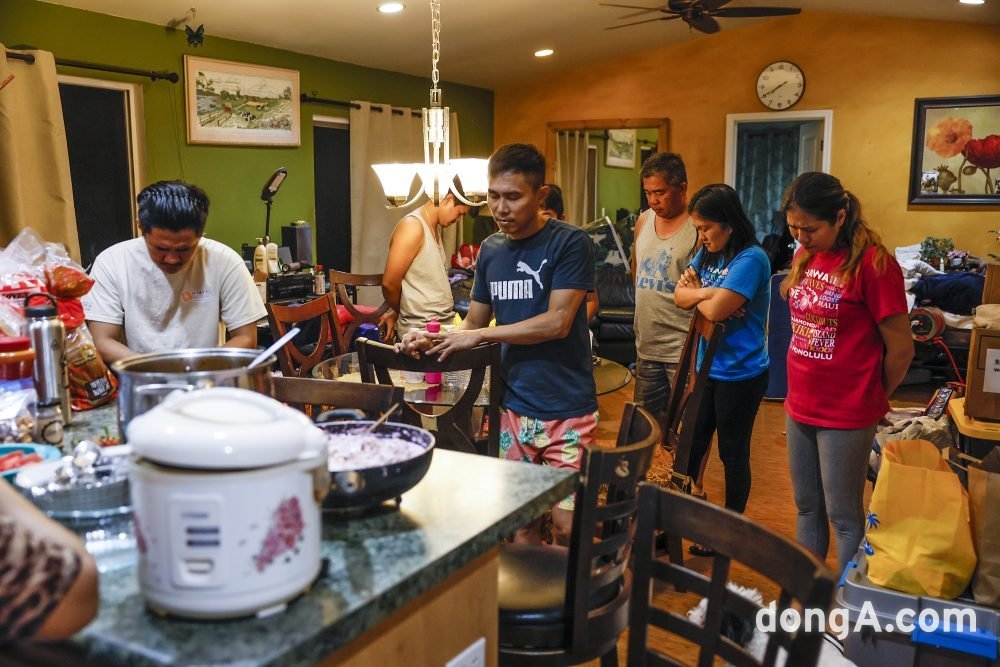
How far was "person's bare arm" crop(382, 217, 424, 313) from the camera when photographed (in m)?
3.60

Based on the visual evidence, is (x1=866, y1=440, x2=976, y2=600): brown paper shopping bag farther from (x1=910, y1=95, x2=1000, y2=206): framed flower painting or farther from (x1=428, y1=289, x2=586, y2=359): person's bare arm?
(x1=910, y1=95, x2=1000, y2=206): framed flower painting

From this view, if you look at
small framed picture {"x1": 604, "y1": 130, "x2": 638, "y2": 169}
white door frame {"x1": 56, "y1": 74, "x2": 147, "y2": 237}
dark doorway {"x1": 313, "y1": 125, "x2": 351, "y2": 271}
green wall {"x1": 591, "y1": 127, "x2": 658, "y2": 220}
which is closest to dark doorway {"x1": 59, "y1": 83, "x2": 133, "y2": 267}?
white door frame {"x1": 56, "y1": 74, "x2": 147, "y2": 237}

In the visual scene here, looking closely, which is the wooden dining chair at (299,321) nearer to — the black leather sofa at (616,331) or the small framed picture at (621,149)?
the black leather sofa at (616,331)

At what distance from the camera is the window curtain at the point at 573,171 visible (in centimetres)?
883

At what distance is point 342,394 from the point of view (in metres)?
1.92

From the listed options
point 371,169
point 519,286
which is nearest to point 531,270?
point 519,286

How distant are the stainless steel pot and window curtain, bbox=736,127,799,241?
25.2 ft

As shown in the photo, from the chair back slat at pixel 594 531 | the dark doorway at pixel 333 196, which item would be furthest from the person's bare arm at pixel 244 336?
the dark doorway at pixel 333 196

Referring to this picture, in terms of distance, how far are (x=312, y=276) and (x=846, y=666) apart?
13.2 ft

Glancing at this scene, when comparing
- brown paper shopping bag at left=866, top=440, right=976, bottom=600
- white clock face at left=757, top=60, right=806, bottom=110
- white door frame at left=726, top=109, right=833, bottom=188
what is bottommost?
brown paper shopping bag at left=866, top=440, right=976, bottom=600

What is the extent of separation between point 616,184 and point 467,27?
5.34 metres

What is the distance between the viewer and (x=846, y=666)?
88.0 inches

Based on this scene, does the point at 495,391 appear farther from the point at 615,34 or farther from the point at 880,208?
the point at 880,208

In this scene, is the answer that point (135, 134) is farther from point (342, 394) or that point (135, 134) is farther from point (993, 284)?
point (993, 284)
